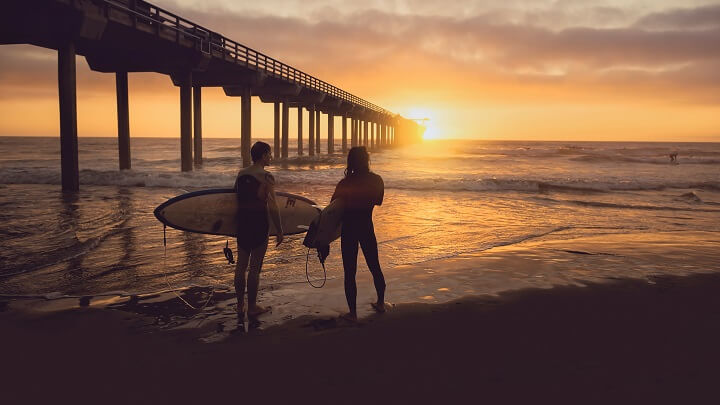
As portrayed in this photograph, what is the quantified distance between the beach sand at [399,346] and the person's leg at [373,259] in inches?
5.5

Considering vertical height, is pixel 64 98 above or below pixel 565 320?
above

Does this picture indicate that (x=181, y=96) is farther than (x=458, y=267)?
Yes

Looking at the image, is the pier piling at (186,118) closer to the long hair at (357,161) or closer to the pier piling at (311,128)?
the long hair at (357,161)

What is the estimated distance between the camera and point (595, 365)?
322 centimetres

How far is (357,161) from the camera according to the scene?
406 cm

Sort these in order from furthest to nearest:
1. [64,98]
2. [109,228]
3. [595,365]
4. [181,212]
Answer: [64,98]
[109,228]
[181,212]
[595,365]

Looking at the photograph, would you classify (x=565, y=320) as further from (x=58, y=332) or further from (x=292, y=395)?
(x=58, y=332)

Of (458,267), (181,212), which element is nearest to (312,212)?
(181,212)

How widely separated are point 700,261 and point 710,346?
11.2 feet

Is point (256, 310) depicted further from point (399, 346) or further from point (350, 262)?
point (399, 346)

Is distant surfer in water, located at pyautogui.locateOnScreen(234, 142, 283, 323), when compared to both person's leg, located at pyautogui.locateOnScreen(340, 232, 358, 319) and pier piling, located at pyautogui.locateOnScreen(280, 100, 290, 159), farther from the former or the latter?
pier piling, located at pyautogui.locateOnScreen(280, 100, 290, 159)

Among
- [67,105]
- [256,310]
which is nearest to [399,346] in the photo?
[256,310]

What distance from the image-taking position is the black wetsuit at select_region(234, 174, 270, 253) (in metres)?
4.12

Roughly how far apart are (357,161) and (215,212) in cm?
194
